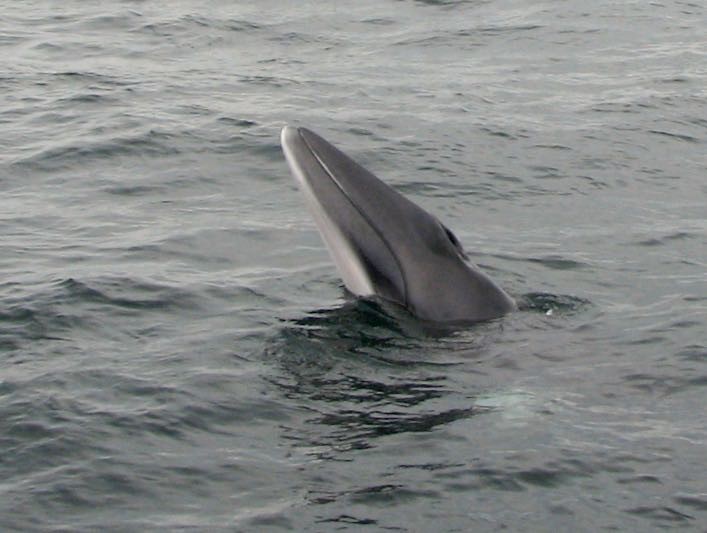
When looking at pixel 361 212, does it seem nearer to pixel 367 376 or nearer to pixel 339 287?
pixel 367 376

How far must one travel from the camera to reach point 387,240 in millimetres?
12016

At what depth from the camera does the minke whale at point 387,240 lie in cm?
1202

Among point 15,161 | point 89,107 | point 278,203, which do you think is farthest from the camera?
point 89,107

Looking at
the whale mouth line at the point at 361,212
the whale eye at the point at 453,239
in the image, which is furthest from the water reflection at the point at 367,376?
the whale eye at the point at 453,239

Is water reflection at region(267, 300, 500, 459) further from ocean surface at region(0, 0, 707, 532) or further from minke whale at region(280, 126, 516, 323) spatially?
minke whale at region(280, 126, 516, 323)

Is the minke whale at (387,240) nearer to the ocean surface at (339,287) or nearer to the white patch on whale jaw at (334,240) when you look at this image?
the white patch on whale jaw at (334,240)

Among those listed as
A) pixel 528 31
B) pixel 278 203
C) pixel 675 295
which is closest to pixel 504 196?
pixel 278 203

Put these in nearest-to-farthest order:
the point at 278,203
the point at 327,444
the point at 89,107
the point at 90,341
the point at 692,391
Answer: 1. the point at 327,444
2. the point at 692,391
3. the point at 90,341
4. the point at 278,203
5. the point at 89,107

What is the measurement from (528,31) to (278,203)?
1103 cm

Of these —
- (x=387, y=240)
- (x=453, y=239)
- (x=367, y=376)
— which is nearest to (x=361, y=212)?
(x=387, y=240)

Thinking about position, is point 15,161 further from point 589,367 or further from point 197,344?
point 589,367

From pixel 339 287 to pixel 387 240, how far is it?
5.65 ft

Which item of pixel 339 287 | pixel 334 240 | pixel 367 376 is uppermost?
pixel 334 240

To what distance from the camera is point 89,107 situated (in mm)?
21016
